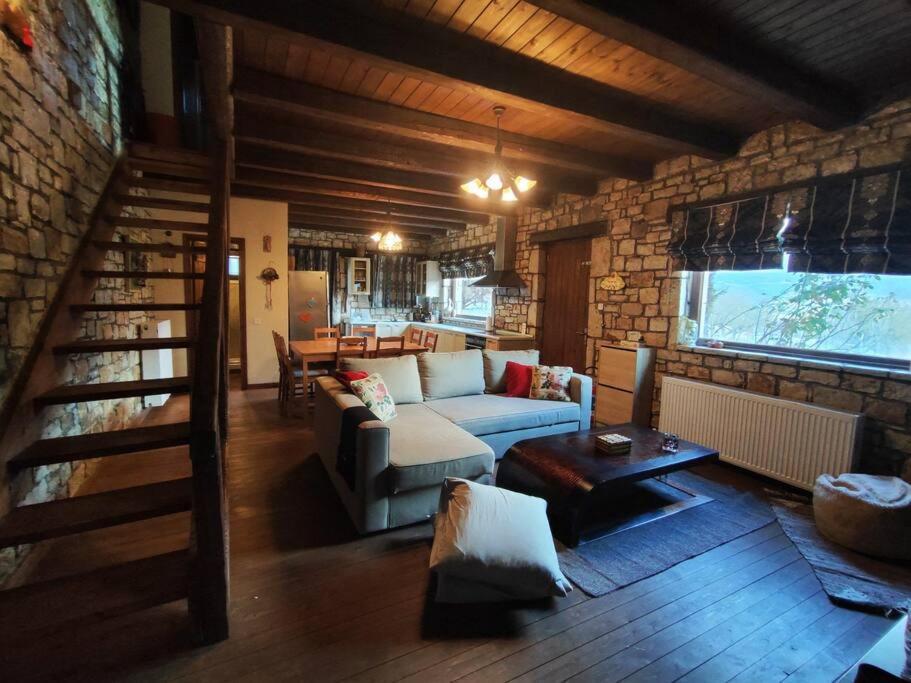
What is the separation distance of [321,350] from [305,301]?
7.07 feet

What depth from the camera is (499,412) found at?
3441 mm

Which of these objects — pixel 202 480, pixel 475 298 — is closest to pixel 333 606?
pixel 202 480

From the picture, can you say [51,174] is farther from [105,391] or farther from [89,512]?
[89,512]

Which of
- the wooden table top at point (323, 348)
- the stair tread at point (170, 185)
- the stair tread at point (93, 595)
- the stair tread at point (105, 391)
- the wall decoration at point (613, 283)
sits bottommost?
the stair tread at point (93, 595)

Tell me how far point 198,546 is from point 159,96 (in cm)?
490

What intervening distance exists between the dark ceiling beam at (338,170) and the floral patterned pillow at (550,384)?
8.24 feet

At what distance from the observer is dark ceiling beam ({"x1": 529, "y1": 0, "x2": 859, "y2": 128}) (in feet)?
6.13

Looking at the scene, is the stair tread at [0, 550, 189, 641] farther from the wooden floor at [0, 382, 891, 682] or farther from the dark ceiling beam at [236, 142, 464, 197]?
the dark ceiling beam at [236, 142, 464, 197]

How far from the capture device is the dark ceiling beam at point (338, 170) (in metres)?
4.09

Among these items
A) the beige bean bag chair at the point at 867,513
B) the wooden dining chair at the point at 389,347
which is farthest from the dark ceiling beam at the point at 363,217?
the beige bean bag chair at the point at 867,513

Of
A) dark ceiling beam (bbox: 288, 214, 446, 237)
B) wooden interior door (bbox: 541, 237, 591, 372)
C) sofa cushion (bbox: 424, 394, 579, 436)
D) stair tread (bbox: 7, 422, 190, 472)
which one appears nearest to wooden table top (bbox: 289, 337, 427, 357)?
sofa cushion (bbox: 424, 394, 579, 436)

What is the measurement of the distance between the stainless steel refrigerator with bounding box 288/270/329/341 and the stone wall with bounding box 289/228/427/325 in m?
1.88

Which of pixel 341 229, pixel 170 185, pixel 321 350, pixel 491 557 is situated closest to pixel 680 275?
pixel 491 557

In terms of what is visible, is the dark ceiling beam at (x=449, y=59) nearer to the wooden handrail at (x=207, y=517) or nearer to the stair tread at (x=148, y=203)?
the stair tread at (x=148, y=203)
